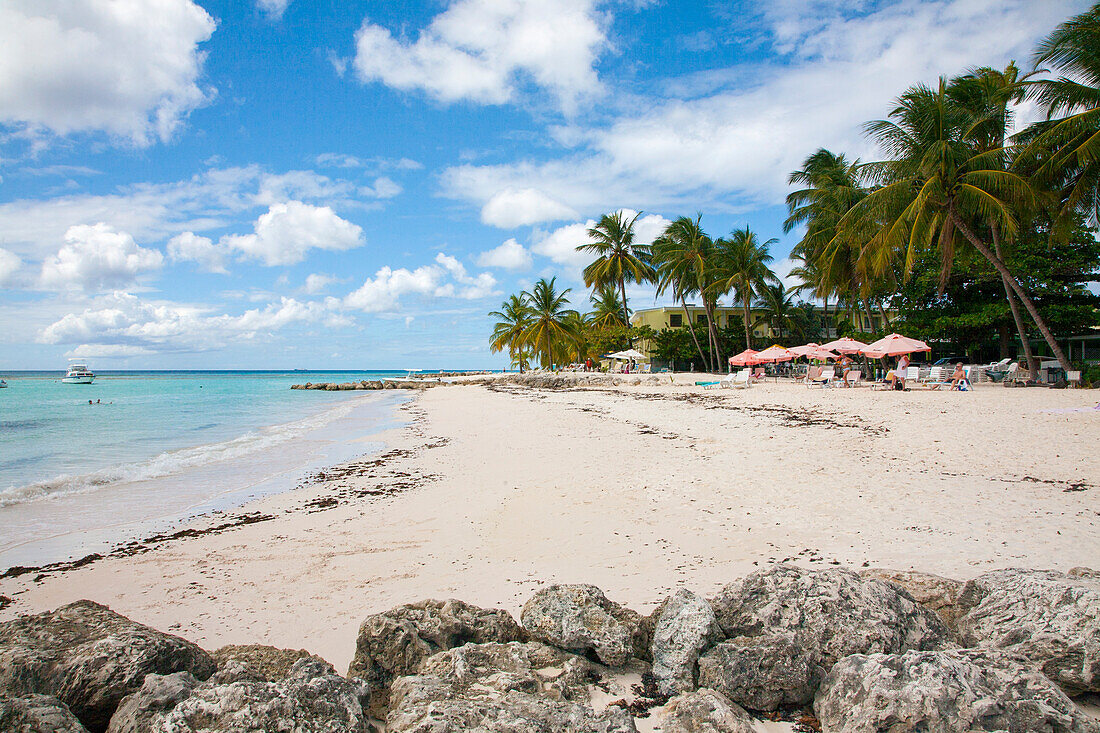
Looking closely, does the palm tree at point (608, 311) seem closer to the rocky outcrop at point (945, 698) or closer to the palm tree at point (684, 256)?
the palm tree at point (684, 256)

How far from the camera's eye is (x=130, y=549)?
611cm

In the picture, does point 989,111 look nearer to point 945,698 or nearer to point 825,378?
point 825,378

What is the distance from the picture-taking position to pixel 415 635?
3.06 m

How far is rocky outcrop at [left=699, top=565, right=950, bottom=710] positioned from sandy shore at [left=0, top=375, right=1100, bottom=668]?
1212mm

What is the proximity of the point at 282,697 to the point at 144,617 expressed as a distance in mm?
2885

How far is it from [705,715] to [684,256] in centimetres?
4003

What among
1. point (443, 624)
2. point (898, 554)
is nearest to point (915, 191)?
point (898, 554)

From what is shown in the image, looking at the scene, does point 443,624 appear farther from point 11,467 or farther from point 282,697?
→ point 11,467

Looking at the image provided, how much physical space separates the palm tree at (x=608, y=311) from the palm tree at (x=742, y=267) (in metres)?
15.2

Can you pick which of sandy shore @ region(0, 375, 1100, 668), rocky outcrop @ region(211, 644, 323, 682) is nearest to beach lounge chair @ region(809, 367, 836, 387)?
sandy shore @ region(0, 375, 1100, 668)

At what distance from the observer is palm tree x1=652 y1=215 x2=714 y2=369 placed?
40.4 m

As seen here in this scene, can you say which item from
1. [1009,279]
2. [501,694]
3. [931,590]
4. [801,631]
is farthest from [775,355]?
[501,694]

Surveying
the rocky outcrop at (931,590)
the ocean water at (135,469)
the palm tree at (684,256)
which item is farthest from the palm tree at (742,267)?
the rocky outcrop at (931,590)

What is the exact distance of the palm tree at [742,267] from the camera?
37.8 meters
